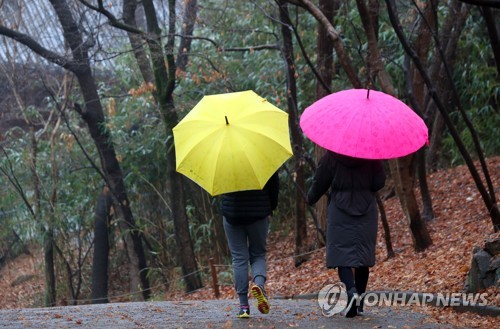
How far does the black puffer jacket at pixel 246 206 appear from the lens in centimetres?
719

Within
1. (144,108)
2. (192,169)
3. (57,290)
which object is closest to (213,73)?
(144,108)

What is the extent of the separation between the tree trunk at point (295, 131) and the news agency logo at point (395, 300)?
15.9 ft

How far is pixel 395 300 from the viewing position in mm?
9180

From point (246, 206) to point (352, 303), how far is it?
124 centimetres

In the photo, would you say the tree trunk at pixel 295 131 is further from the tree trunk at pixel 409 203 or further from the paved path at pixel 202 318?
the paved path at pixel 202 318

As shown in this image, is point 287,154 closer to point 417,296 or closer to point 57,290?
point 417,296

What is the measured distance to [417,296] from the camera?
29.1 feet

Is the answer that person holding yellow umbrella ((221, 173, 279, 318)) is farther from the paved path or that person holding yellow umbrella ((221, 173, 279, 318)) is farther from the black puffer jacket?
the paved path

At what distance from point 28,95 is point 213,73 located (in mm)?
8977

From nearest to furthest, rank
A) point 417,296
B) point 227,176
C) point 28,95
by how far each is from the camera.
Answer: point 227,176 < point 417,296 < point 28,95

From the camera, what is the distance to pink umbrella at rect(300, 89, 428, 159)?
267 inches

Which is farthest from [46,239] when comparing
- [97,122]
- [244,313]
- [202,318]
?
[244,313]

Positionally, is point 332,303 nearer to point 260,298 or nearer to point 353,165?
point 260,298

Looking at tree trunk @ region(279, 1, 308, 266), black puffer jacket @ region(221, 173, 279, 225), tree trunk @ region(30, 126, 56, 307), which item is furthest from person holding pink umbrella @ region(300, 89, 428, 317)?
tree trunk @ region(30, 126, 56, 307)
